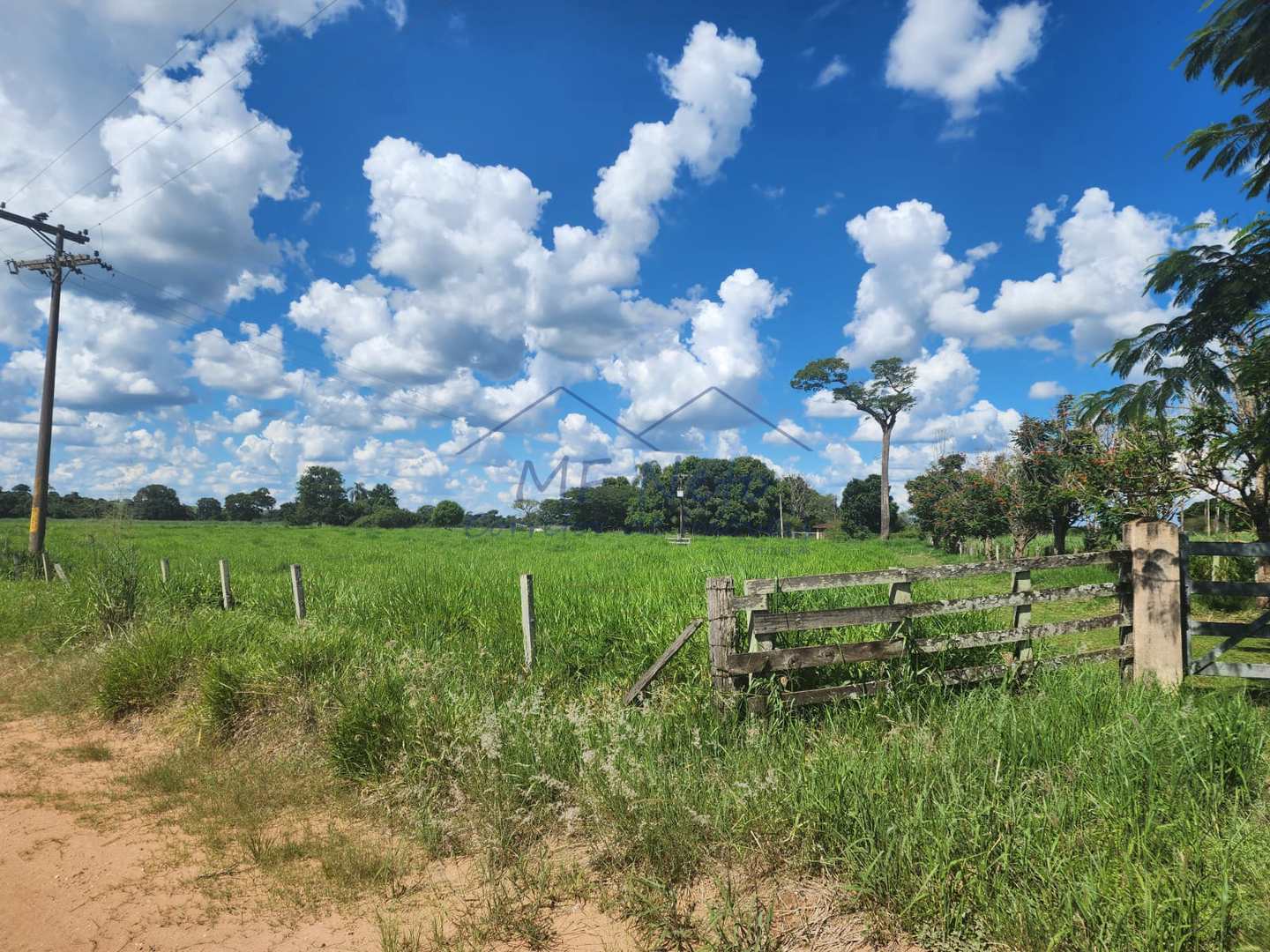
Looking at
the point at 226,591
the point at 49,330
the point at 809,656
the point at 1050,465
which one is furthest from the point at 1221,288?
the point at 49,330

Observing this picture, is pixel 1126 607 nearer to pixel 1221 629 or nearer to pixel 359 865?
pixel 1221 629

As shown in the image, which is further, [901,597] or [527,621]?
[527,621]

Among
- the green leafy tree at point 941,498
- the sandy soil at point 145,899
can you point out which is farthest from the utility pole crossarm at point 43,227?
the green leafy tree at point 941,498

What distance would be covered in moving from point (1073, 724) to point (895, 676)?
62.5 inches

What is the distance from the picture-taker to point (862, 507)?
215 ft

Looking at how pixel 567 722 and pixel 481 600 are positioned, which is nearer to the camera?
pixel 567 722

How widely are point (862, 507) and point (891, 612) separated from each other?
63.7m

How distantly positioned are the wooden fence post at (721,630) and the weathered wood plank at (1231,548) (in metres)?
4.75

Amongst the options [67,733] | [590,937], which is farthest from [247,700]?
[590,937]

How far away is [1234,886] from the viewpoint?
267 centimetres

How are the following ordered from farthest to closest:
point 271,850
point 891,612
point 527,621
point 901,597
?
point 527,621, point 901,597, point 891,612, point 271,850

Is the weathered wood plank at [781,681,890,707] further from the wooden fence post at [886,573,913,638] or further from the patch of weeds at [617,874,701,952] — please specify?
the patch of weeds at [617,874,701,952]

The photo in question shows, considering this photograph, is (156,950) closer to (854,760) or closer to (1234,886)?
Answer: (854,760)

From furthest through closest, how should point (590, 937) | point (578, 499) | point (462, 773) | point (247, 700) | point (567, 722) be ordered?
1. point (578, 499)
2. point (247, 700)
3. point (567, 722)
4. point (462, 773)
5. point (590, 937)
